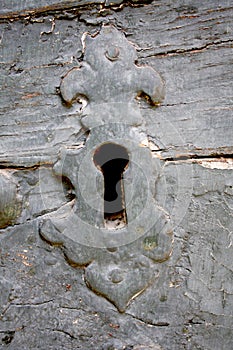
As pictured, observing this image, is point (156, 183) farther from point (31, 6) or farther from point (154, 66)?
point (31, 6)

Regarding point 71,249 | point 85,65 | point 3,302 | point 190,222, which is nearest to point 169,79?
point 85,65

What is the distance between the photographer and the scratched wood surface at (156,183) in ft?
3.01

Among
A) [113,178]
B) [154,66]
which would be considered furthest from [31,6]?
[113,178]

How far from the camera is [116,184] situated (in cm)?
96

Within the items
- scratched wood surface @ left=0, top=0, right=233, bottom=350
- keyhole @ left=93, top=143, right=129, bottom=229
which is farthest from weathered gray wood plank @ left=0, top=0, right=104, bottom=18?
keyhole @ left=93, top=143, right=129, bottom=229

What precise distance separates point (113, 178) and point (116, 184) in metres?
0.01

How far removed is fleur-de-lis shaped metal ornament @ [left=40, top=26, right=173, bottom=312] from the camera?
92 centimetres

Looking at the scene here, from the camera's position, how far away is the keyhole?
94 centimetres

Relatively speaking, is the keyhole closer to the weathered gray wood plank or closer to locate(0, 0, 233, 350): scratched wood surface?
locate(0, 0, 233, 350): scratched wood surface

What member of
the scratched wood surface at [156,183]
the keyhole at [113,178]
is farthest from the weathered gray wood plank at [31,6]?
the keyhole at [113,178]

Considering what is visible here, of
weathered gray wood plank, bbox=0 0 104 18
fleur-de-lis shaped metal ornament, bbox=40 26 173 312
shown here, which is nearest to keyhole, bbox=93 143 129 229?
fleur-de-lis shaped metal ornament, bbox=40 26 173 312

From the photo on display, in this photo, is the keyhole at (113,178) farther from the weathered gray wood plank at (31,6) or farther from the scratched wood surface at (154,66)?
the weathered gray wood plank at (31,6)

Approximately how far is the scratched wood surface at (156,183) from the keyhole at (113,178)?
0.18 feet

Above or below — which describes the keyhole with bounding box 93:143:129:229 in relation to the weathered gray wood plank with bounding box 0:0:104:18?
below
